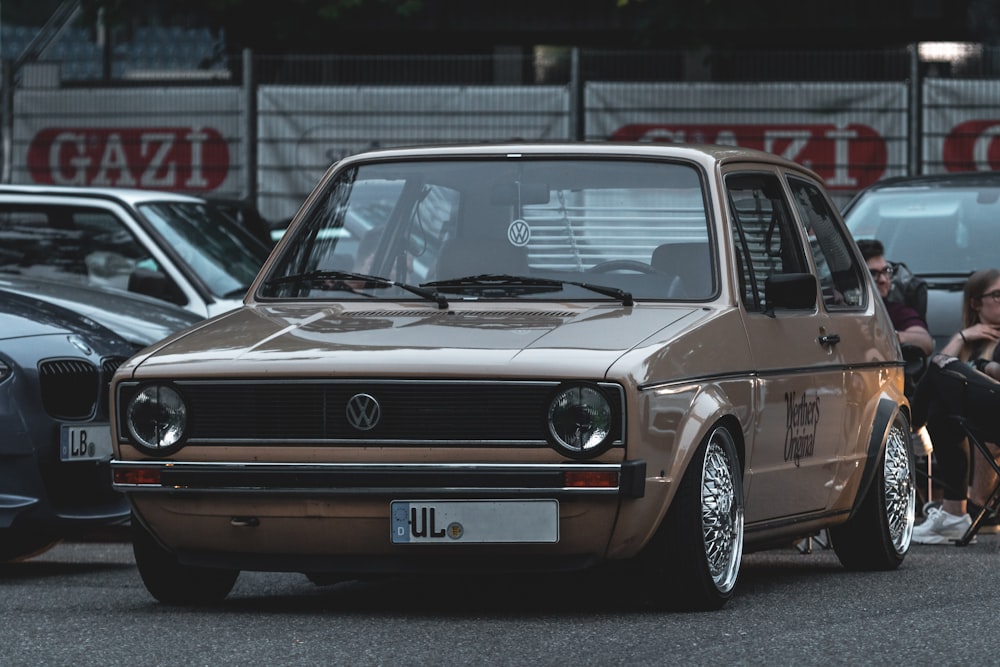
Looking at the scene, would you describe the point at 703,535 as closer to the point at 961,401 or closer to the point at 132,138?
the point at 961,401

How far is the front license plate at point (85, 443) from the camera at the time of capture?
316 inches

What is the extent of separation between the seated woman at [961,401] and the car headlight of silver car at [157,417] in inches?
164

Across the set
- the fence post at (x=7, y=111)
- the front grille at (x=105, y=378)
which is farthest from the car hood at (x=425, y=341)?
the fence post at (x=7, y=111)

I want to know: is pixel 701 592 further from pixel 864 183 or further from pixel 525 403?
pixel 864 183

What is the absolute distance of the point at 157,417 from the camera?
21.2 ft

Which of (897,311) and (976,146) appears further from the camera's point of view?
(976,146)

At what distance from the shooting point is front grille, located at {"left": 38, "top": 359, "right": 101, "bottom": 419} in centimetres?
809

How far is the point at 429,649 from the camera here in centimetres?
579

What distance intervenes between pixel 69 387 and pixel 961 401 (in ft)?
12.7

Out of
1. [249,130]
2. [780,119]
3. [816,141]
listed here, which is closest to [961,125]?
[816,141]

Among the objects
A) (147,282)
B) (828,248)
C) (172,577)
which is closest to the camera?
(172,577)

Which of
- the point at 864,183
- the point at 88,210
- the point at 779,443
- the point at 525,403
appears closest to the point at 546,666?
the point at 525,403

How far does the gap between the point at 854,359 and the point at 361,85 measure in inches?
485

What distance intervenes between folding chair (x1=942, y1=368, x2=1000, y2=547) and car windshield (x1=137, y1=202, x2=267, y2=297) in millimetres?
4070
